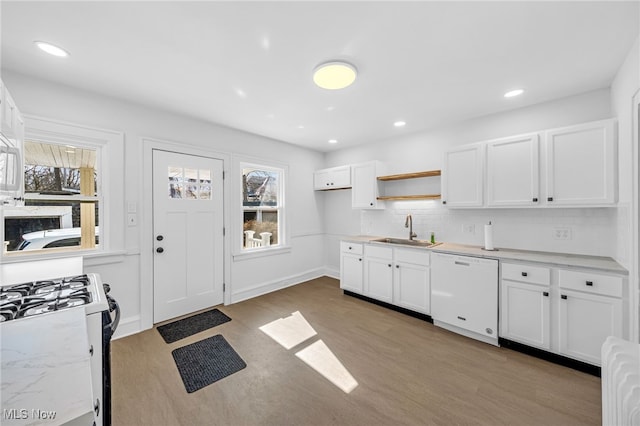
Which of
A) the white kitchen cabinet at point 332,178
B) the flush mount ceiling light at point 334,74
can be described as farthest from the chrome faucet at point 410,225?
the flush mount ceiling light at point 334,74

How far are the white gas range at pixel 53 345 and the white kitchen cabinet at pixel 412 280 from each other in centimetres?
299

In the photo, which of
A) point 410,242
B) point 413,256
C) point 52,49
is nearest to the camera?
point 52,49

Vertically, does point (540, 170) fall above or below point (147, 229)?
above

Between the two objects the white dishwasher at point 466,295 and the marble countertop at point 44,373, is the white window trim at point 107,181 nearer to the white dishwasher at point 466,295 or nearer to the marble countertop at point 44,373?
the marble countertop at point 44,373

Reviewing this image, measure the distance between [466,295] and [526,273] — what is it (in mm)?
608

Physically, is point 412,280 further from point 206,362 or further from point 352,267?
point 206,362

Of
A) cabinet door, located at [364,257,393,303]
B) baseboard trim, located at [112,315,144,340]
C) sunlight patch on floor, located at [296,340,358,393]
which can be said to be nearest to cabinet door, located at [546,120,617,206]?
cabinet door, located at [364,257,393,303]

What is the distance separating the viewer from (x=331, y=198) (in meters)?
5.14

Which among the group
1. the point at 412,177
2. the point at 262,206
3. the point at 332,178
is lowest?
the point at 262,206

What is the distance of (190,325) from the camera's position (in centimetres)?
297

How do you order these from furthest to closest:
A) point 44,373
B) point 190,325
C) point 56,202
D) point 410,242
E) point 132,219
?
point 410,242 → point 190,325 → point 132,219 → point 56,202 → point 44,373

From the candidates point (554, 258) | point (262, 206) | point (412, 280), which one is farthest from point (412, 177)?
point (262, 206)

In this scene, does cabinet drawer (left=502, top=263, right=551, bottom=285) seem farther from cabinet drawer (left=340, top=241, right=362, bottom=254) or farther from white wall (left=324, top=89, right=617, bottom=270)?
cabinet drawer (left=340, top=241, right=362, bottom=254)

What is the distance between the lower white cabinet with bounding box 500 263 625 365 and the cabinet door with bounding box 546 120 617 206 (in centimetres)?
73
